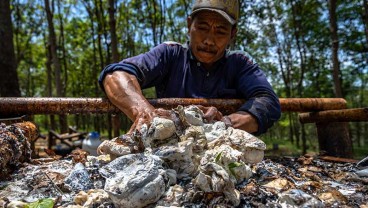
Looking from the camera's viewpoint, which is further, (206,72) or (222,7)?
(206,72)

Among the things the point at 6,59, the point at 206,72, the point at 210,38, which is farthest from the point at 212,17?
the point at 6,59

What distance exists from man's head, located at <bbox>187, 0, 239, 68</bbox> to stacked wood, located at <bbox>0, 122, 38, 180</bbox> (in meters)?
1.73

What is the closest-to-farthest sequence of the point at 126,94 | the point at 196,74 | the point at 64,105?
the point at 126,94, the point at 64,105, the point at 196,74

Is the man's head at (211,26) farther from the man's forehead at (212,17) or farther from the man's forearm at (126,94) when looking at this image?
the man's forearm at (126,94)

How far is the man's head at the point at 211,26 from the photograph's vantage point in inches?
110

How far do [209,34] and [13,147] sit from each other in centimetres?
193

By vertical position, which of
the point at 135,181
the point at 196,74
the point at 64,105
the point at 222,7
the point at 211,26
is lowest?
the point at 135,181

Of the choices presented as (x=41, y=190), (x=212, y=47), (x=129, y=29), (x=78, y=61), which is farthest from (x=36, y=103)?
(x=78, y=61)

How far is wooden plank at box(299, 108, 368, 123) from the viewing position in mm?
2939

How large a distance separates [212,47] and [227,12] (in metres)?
0.36

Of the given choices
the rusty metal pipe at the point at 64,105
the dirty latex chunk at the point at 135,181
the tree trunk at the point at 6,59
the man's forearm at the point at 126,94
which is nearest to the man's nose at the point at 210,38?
the rusty metal pipe at the point at 64,105

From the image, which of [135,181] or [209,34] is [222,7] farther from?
[135,181]

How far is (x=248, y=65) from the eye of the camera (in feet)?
10.2

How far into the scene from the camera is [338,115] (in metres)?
3.18
